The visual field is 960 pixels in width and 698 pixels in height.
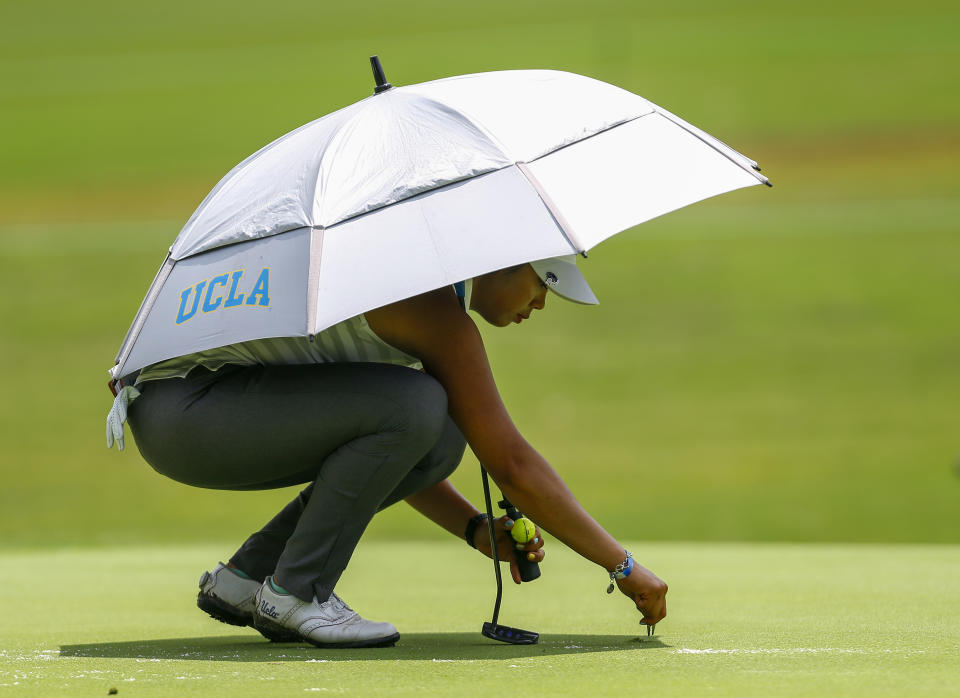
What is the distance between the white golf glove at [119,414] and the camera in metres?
2.14

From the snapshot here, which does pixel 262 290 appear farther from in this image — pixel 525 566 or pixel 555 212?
pixel 525 566

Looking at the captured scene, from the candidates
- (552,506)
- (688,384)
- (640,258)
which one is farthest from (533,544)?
(640,258)

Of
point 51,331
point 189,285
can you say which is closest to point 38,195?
point 51,331

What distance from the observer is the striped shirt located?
7.09 ft

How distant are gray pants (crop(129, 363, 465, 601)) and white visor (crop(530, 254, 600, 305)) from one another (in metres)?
0.27

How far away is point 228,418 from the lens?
2.12 meters

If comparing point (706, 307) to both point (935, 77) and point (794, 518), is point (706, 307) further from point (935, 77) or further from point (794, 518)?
point (935, 77)

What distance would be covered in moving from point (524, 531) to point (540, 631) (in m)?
0.22

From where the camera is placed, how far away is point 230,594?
90.9 inches

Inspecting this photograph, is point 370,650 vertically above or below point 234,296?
below

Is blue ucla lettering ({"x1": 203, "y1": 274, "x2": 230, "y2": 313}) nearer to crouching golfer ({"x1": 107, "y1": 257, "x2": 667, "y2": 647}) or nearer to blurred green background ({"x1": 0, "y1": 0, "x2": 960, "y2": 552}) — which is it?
crouching golfer ({"x1": 107, "y1": 257, "x2": 667, "y2": 647})

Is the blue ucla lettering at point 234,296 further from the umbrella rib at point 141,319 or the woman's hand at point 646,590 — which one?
the woman's hand at point 646,590

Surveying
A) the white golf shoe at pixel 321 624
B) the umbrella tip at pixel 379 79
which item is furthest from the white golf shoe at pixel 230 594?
the umbrella tip at pixel 379 79

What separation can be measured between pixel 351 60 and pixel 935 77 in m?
7.56
